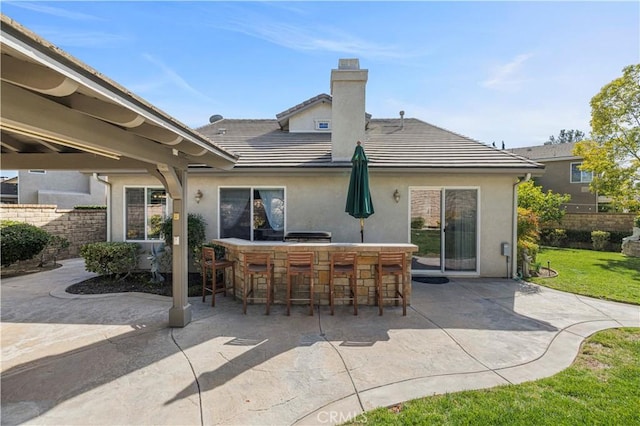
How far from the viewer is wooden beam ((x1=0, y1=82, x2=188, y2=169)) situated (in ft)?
7.95

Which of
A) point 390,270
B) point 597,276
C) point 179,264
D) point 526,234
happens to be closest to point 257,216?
point 179,264

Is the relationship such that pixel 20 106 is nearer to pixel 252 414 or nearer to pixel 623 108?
pixel 252 414

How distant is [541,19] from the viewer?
783 centimetres

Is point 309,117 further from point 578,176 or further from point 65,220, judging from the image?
point 578,176

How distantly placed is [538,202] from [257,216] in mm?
13105

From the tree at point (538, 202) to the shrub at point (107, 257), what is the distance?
14.4 m

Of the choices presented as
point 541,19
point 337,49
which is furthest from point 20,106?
point 541,19

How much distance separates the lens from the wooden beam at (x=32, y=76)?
211 centimetres

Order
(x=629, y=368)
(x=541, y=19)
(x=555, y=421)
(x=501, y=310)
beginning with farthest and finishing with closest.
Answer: (x=541, y=19)
(x=501, y=310)
(x=629, y=368)
(x=555, y=421)

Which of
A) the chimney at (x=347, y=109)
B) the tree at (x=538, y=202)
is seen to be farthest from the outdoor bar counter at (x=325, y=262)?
the tree at (x=538, y=202)

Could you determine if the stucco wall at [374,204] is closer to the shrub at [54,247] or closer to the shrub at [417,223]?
the shrub at [417,223]

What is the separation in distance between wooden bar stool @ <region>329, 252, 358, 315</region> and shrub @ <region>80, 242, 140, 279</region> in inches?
245

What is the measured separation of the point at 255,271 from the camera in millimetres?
5930

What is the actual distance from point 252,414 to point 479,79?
11.3m
